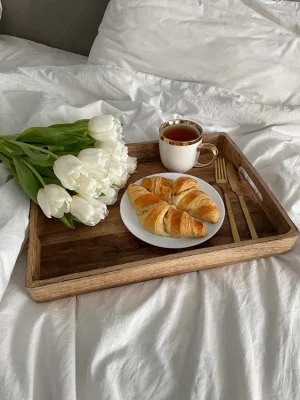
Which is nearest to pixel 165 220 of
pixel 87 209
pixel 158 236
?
pixel 158 236

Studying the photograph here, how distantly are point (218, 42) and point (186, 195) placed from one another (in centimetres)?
47

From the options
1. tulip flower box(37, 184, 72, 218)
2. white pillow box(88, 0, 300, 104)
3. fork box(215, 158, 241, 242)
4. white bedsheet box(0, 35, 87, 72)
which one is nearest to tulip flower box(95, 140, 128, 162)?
tulip flower box(37, 184, 72, 218)

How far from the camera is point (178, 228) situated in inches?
24.8

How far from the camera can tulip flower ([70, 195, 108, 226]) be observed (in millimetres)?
633

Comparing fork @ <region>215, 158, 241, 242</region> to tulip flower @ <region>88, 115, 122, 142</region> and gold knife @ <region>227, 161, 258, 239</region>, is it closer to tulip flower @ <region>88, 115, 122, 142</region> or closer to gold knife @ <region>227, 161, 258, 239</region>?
gold knife @ <region>227, 161, 258, 239</region>

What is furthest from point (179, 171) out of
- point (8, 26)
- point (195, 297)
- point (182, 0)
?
point (8, 26)

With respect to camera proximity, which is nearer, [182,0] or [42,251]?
[42,251]

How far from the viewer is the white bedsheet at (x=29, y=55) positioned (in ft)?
3.86

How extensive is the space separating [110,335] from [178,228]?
0.69 ft

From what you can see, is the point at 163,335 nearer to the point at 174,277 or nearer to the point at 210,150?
the point at 174,277

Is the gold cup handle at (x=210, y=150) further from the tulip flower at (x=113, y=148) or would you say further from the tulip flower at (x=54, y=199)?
the tulip flower at (x=54, y=199)

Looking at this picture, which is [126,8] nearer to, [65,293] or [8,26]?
[8,26]

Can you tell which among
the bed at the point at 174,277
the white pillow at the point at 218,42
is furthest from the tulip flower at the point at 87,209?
the white pillow at the point at 218,42

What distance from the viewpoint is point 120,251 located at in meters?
0.65
